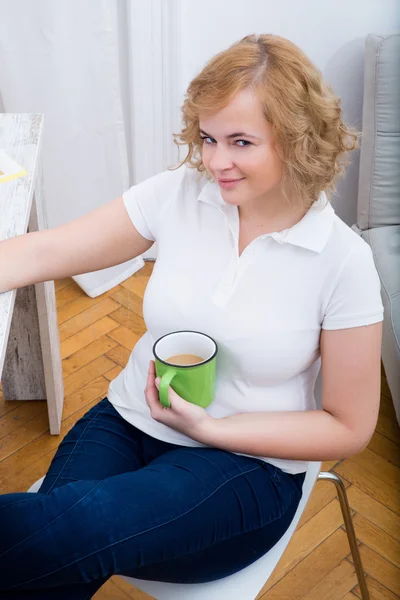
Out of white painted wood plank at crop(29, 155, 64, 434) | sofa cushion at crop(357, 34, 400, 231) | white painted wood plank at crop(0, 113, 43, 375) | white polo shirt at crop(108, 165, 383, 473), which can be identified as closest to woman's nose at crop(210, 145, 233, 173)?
white polo shirt at crop(108, 165, 383, 473)

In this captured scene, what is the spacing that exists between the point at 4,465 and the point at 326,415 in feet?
3.12

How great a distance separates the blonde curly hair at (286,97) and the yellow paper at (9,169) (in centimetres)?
39

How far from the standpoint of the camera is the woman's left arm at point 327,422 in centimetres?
108

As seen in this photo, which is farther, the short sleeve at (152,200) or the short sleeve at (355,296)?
the short sleeve at (152,200)

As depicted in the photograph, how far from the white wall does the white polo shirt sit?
1.08m

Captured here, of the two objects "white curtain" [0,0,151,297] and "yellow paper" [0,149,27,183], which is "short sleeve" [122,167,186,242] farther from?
"white curtain" [0,0,151,297]

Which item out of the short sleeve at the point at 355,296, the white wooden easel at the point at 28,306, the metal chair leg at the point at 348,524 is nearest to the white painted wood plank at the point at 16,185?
the white wooden easel at the point at 28,306

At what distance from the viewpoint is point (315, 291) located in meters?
1.10

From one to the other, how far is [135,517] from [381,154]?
1308mm

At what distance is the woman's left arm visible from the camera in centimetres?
108

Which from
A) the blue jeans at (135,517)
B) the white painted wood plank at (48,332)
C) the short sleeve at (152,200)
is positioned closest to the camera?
the blue jeans at (135,517)

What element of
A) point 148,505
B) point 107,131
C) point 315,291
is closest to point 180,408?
point 148,505

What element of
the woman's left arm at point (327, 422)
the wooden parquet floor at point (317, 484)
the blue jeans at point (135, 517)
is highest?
the woman's left arm at point (327, 422)

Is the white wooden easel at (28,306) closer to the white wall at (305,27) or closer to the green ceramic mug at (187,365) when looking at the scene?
the green ceramic mug at (187,365)
